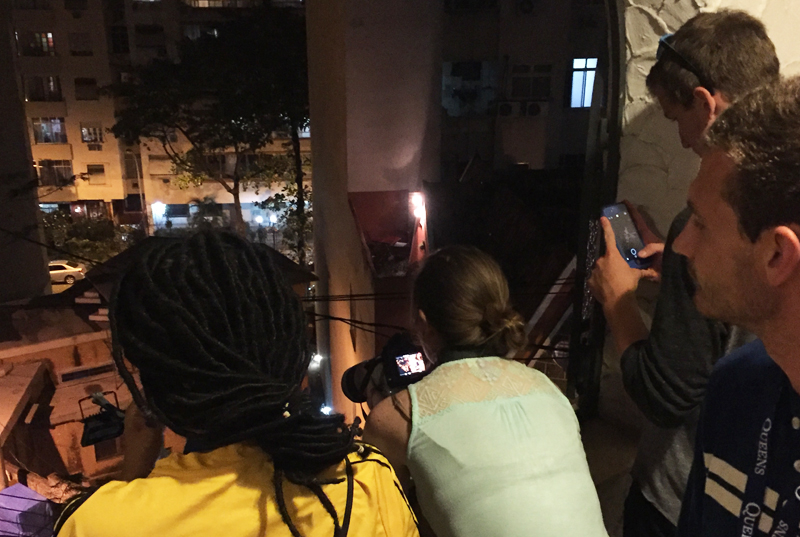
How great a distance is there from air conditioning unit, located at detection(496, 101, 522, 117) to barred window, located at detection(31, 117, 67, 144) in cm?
1436

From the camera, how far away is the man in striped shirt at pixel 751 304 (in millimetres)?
735

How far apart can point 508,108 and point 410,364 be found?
682 cm

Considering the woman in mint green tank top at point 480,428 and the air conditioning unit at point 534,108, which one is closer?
the woman in mint green tank top at point 480,428

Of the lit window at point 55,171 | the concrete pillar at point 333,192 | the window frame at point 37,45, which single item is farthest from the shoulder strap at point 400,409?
the window frame at point 37,45

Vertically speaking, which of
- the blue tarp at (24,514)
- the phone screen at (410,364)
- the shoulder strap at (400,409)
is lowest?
the blue tarp at (24,514)

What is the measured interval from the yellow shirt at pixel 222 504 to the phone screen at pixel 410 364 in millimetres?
664

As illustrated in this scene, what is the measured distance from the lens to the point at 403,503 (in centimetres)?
113

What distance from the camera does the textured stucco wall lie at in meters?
1.65

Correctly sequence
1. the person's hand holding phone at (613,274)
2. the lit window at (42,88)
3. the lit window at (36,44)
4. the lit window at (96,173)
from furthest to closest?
1. the lit window at (96,173)
2. the lit window at (42,88)
3. the lit window at (36,44)
4. the person's hand holding phone at (613,274)

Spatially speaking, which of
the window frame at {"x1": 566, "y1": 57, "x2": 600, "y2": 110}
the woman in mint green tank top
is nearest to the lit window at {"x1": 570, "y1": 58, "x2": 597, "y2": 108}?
the window frame at {"x1": 566, "y1": 57, "x2": 600, "y2": 110}

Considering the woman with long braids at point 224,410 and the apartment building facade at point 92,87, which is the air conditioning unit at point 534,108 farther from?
the apartment building facade at point 92,87

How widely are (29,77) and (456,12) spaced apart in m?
15.0

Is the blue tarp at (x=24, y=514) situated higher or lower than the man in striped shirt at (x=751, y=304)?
lower

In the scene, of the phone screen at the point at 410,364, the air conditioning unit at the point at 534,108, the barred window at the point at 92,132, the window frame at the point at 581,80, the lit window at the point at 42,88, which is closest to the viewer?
the phone screen at the point at 410,364
